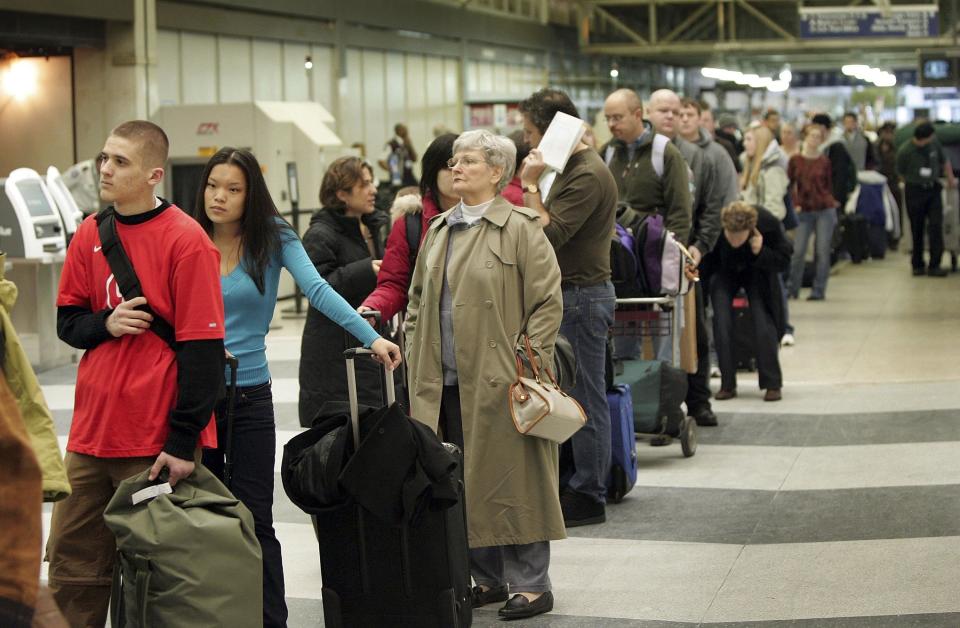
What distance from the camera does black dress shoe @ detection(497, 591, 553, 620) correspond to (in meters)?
5.70

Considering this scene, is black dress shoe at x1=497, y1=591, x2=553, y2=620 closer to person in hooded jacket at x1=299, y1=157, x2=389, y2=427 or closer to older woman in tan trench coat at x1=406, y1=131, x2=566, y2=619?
older woman in tan trench coat at x1=406, y1=131, x2=566, y2=619

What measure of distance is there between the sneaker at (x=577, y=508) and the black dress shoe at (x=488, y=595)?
54.1 inches

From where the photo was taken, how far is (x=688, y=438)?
29.1ft

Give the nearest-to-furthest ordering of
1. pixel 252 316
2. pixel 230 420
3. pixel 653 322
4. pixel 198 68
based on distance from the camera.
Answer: pixel 230 420
pixel 252 316
pixel 653 322
pixel 198 68

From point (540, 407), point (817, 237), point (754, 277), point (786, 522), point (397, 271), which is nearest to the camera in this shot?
point (540, 407)

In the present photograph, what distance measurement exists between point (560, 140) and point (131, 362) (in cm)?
290

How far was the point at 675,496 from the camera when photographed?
7887 mm

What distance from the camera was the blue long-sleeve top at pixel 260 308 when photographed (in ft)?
16.5

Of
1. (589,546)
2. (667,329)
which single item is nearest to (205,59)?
(667,329)

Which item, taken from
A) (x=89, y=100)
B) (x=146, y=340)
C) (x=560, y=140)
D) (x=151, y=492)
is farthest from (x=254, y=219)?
(x=89, y=100)

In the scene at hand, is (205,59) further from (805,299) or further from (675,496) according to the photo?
(675,496)

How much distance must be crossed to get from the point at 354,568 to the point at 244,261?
1.12 m

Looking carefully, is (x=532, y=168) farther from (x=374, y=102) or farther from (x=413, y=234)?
(x=374, y=102)

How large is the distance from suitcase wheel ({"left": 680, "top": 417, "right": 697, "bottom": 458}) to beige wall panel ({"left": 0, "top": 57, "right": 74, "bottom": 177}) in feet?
43.0
